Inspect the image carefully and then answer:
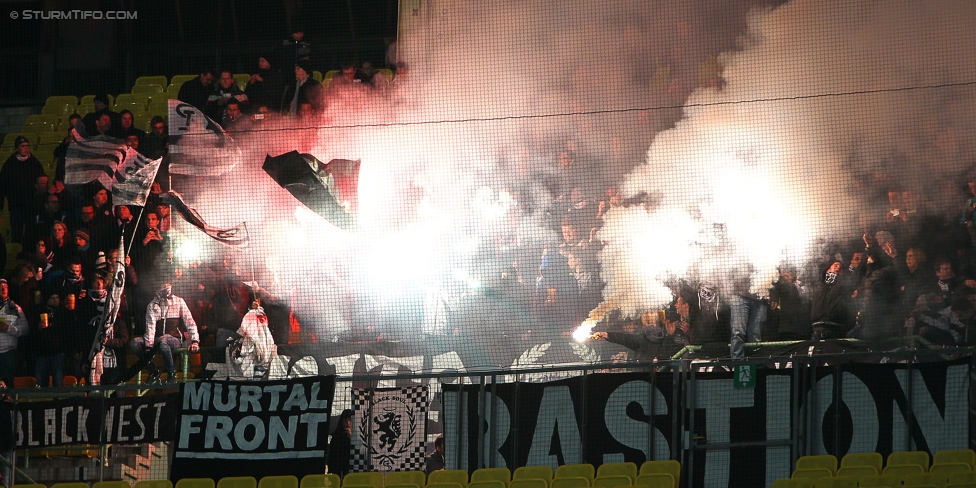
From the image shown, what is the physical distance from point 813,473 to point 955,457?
2.86 ft

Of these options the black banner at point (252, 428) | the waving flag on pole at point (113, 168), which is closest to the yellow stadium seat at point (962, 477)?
the black banner at point (252, 428)

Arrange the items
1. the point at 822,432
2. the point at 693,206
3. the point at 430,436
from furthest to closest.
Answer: the point at 693,206, the point at 430,436, the point at 822,432

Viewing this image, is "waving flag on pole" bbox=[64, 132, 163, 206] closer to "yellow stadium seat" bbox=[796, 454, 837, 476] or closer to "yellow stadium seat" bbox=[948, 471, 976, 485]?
"yellow stadium seat" bbox=[796, 454, 837, 476]

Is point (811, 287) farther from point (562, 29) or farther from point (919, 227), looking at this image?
point (562, 29)

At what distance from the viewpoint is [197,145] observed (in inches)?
432

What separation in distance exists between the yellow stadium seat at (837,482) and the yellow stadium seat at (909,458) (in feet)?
2.08

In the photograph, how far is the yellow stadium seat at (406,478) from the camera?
6730 mm

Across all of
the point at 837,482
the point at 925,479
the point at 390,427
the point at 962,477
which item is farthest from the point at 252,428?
the point at 962,477

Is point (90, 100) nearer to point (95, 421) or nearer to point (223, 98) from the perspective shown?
point (223, 98)

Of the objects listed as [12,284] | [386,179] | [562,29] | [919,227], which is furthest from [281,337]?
[919,227]

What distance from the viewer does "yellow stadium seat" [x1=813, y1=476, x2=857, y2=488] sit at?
603cm

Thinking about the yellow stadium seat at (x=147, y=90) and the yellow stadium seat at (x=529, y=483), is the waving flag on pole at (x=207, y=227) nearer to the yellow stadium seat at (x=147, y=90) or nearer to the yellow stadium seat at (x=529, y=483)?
the yellow stadium seat at (x=147, y=90)

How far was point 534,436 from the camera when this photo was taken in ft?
23.9

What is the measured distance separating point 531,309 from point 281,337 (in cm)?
242
